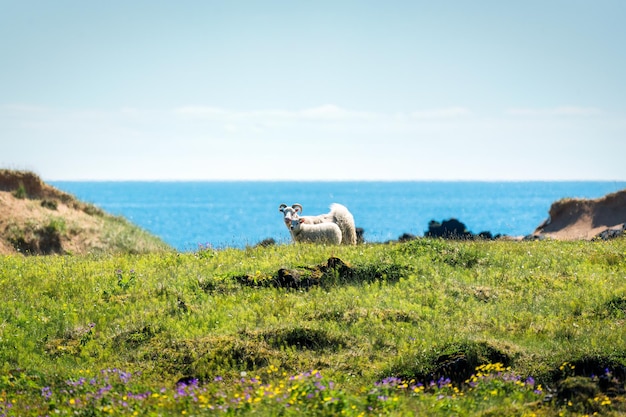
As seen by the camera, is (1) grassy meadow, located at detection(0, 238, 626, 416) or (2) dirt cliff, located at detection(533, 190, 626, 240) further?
(2) dirt cliff, located at detection(533, 190, 626, 240)

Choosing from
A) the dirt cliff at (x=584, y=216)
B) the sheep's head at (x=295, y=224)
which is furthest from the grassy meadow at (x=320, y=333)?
the dirt cliff at (x=584, y=216)

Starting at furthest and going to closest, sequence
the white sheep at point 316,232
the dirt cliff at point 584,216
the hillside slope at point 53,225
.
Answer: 1. the dirt cliff at point 584,216
2. the hillside slope at point 53,225
3. the white sheep at point 316,232

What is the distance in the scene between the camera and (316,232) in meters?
27.5

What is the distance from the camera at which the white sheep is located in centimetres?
2747

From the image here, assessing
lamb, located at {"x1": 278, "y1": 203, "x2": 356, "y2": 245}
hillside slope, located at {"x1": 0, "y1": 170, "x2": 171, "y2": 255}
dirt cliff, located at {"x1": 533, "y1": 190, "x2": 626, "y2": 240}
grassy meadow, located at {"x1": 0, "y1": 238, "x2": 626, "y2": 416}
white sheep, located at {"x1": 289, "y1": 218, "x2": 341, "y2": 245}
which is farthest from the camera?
dirt cliff, located at {"x1": 533, "y1": 190, "x2": 626, "y2": 240}

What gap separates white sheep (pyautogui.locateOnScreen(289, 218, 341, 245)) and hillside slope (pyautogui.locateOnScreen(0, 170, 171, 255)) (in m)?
11.1

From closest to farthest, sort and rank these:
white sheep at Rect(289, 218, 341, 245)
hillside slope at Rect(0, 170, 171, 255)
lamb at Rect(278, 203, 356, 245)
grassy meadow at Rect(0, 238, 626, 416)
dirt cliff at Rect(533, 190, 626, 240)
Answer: grassy meadow at Rect(0, 238, 626, 416) < white sheep at Rect(289, 218, 341, 245) < lamb at Rect(278, 203, 356, 245) < hillside slope at Rect(0, 170, 171, 255) < dirt cliff at Rect(533, 190, 626, 240)

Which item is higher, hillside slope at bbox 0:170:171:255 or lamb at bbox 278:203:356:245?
lamb at bbox 278:203:356:245

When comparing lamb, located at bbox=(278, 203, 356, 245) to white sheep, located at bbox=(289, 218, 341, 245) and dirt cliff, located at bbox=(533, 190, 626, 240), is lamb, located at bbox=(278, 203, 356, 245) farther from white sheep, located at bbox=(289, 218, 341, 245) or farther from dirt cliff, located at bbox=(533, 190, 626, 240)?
dirt cliff, located at bbox=(533, 190, 626, 240)

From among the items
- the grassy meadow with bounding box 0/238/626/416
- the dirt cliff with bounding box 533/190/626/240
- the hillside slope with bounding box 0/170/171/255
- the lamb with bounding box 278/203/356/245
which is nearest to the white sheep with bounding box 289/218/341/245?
the lamb with bounding box 278/203/356/245

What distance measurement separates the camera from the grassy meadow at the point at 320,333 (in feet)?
39.5

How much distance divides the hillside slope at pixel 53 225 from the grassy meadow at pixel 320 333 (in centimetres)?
1701

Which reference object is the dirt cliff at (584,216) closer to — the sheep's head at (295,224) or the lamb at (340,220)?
the lamb at (340,220)

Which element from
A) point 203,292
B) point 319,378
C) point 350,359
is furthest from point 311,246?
point 319,378
